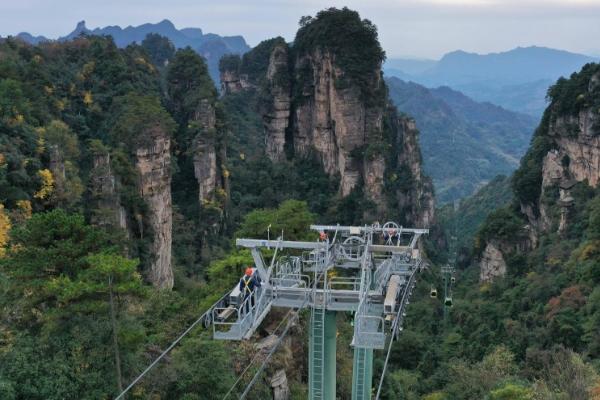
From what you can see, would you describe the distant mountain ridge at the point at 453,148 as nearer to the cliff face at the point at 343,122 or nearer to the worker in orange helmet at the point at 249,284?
the cliff face at the point at 343,122

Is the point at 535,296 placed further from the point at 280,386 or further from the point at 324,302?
the point at 324,302

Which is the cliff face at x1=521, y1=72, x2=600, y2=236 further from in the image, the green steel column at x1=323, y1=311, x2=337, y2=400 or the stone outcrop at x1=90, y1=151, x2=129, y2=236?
the green steel column at x1=323, y1=311, x2=337, y2=400

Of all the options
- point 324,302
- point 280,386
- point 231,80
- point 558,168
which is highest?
point 231,80

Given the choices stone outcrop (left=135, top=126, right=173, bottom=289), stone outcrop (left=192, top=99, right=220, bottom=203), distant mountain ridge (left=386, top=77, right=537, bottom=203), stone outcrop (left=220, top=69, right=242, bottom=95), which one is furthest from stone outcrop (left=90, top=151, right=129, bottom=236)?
distant mountain ridge (left=386, top=77, right=537, bottom=203)

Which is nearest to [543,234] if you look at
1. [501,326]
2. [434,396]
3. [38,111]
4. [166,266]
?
[501,326]

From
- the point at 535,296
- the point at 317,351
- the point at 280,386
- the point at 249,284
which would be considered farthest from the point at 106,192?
the point at 535,296

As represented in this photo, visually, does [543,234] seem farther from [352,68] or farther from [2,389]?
[2,389]
